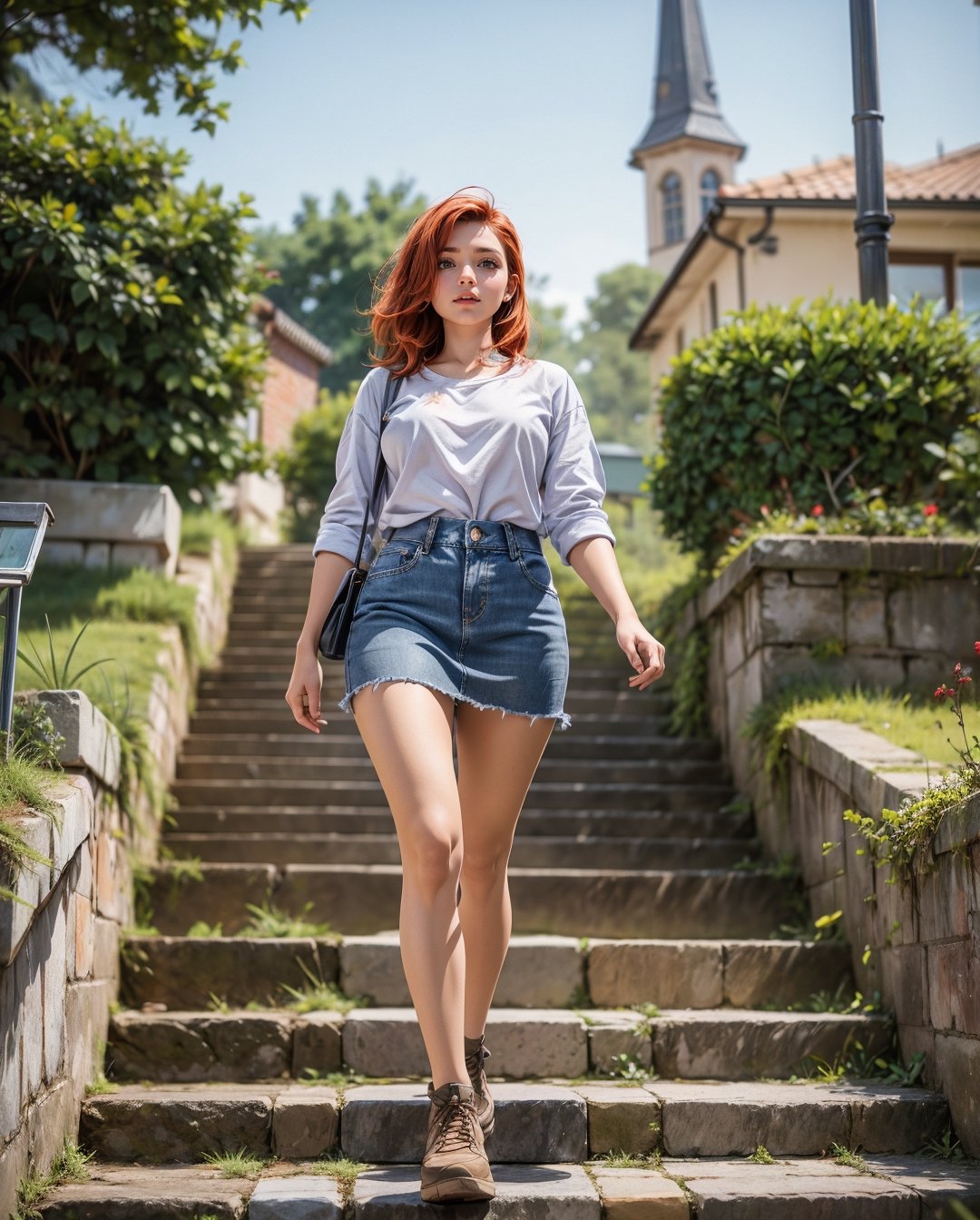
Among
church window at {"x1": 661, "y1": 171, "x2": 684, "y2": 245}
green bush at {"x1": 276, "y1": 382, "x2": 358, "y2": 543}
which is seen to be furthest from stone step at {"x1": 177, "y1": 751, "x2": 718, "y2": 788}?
church window at {"x1": 661, "y1": 171, "x2": 684, "y2": 245}

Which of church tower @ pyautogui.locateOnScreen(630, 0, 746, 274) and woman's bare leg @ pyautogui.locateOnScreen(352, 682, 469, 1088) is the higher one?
church tower @ pyautogui.locateOnScreen(630, 0, 746, 274)

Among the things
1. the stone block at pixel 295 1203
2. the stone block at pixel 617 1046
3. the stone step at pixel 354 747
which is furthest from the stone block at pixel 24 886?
the stone step at pixel 354 747

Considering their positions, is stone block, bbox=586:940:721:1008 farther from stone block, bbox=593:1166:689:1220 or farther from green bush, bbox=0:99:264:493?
green bush, bbox=0:99:264:493

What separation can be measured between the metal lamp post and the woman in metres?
3.44

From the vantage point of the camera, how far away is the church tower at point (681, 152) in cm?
4028

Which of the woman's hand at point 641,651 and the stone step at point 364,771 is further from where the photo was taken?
the stone step at point 364,771

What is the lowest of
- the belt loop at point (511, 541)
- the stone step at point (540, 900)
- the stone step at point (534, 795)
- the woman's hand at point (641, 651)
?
the stone step at point (540, 900)

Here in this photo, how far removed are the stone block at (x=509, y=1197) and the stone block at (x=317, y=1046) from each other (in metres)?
0.76

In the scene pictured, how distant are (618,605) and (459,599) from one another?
1.11ft

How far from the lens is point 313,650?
2863 mm

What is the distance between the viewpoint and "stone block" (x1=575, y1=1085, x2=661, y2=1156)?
331 centimetres

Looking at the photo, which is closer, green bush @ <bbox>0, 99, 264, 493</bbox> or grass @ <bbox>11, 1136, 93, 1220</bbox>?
grass @ <bbox>11, 1136, 93, 1220</bbox>

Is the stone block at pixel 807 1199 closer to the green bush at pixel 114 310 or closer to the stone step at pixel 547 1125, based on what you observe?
the stone step at pixel 547 1125

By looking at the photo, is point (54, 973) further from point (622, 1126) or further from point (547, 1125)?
point (622, 1126)
